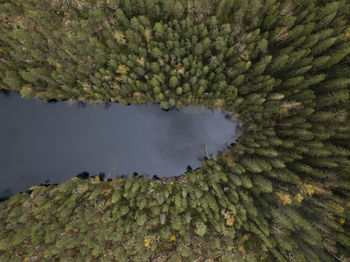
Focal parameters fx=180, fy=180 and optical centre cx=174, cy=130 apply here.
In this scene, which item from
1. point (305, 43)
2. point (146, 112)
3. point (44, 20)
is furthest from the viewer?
point (146, 112)

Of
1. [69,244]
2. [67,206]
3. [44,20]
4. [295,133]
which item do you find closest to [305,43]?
[295,133]

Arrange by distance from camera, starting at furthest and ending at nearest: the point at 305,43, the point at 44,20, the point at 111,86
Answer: the point at 111,86 < the point at 44,20 < the point at 305,43

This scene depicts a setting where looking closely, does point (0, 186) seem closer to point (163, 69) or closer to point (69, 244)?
point (69, 244)

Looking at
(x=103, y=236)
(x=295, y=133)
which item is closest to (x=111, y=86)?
(x=103, y=236)

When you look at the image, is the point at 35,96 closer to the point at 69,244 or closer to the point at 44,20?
the point at 44,20

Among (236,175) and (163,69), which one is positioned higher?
(163,69)

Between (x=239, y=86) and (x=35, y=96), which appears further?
(x=35, y=96)

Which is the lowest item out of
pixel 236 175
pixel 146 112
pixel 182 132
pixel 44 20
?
pixel 236 175
